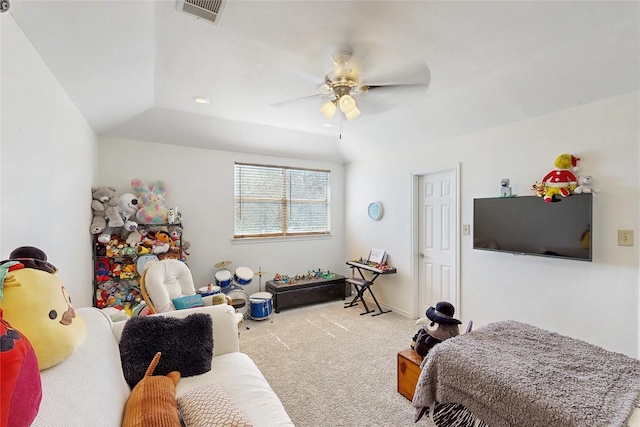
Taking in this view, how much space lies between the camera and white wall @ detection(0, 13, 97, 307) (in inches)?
53.5

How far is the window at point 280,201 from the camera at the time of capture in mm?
4648

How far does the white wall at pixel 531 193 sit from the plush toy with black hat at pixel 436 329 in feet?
4.14

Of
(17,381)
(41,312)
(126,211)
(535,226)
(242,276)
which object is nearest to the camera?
(17,381)

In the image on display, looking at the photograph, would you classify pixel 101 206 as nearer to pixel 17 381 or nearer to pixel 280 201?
pixel 280 201

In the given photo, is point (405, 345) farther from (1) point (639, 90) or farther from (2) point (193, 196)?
(2) point (193, 196)

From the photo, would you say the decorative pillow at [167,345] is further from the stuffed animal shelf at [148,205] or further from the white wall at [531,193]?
the white wall at [531,193]

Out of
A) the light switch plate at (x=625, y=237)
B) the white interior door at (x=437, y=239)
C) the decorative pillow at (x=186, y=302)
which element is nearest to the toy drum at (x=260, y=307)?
the decorative pillow at (x=186, y=302)

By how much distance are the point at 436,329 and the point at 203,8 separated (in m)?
2.63

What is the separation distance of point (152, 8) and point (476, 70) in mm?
2407

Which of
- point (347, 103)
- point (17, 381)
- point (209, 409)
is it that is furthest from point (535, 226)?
point (17, 381)

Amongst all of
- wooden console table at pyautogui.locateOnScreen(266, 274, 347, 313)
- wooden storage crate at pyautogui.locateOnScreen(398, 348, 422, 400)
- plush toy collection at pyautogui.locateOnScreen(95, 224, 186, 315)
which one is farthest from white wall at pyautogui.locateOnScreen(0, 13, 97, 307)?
wooden storage crate at pyautogui.locateOnScreen(398, 348, 422, 400)

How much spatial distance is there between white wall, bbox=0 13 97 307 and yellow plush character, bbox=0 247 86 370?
42 centimetres

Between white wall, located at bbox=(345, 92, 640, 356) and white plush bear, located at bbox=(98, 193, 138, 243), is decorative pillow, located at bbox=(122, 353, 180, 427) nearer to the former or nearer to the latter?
white plush bear, located at bbox=(98, 193, 138, 243)

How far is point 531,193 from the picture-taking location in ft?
9.48
